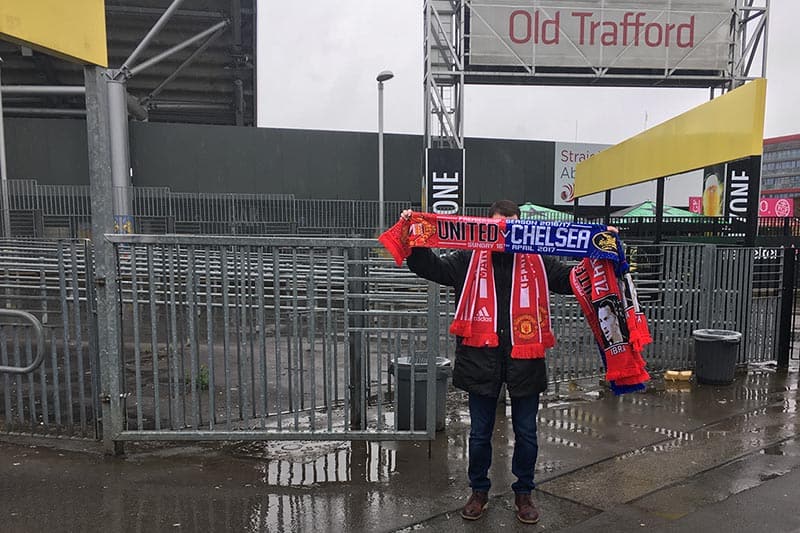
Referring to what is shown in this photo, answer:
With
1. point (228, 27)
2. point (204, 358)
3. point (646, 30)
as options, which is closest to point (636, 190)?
point (646, 30)

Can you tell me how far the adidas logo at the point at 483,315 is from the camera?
12.8ft

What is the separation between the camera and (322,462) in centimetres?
496

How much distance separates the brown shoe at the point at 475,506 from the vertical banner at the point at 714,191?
58.2ft

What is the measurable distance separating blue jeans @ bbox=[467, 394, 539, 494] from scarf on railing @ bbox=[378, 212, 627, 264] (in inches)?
39.2

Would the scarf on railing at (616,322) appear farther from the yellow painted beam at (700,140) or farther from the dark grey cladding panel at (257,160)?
the dark grey cladding panel at (257,160)

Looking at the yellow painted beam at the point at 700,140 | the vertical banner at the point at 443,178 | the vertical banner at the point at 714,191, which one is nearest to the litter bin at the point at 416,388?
the yellow painted beam at the point at 700,140

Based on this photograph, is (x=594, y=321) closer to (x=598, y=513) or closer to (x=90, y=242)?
(x=598, y=513)

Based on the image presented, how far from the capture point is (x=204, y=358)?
28.2 ft

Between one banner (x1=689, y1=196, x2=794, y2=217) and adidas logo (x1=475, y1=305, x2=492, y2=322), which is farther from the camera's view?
one banner (x1=689, y1=196, x2=794, y2=217)

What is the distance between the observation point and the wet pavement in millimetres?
3963

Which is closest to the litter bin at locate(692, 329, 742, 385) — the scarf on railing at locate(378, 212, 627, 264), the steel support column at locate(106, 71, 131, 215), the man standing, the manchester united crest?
the scarf on railing at locate(378, 212, 627, 264)

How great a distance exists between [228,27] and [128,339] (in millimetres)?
20304

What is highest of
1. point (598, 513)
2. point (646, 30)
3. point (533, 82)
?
point (646, 30)

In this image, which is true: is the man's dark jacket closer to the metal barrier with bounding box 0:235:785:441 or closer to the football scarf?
the football scarf
